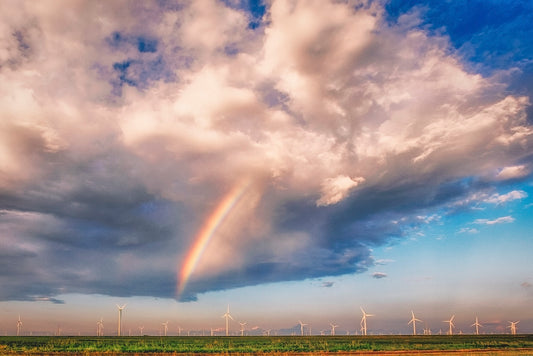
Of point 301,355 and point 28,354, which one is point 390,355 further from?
point 28,354

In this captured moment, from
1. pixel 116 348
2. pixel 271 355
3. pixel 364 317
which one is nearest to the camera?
pixel 271 355

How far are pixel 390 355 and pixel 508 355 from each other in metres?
16.4

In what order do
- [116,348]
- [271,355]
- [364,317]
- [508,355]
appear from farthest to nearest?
[364,317]
[116,348]
[271,355]
[508,355]

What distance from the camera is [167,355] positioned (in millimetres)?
63000

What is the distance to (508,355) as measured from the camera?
57.7 meters

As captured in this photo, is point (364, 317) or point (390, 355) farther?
point (364, 317)

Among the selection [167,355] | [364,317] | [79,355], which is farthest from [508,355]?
[364,317]

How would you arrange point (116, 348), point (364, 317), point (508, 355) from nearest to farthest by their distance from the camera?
point (508, 355)
point (116, 348)
point (364, 317)

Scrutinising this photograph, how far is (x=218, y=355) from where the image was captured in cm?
6234

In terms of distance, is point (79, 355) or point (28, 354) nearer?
point (79, 355)

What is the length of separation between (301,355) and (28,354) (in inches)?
1732

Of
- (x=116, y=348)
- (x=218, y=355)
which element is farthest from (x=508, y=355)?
(x=116, y=348)

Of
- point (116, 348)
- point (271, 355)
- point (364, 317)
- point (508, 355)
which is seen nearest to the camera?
point (508, 355)

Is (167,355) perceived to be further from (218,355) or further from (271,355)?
(271,355)
